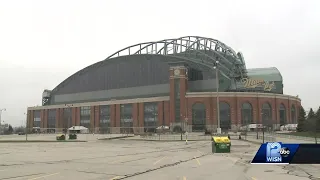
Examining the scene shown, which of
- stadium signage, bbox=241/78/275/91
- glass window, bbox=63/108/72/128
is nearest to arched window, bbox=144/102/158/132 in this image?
stadium signage, bbox=241/78/275/91

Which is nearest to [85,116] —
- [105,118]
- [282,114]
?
[105,118]

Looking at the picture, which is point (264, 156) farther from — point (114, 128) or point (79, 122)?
point (79, 122)

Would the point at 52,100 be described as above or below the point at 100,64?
below

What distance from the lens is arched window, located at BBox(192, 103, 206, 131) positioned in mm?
121250

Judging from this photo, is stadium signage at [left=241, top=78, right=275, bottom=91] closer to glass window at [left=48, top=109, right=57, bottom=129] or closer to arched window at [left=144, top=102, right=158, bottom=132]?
arched window at [left=144, top=102, right=158, bottom=132]

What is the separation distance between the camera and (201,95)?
400 feet

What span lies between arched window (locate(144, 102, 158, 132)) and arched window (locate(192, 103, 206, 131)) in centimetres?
1460

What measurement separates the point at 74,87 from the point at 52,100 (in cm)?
1527

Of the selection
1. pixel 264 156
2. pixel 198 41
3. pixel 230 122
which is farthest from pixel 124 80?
pixel 264 156

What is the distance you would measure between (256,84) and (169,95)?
32052 mm

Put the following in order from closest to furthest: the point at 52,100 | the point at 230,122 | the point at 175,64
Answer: the point at 230,122, the point at 175,64, the point at 52,100

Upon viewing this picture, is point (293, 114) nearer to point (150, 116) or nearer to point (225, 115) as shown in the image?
point (225, 115)

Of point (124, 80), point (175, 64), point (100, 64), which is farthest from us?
point (100, 64)

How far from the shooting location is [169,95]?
5118 inches
